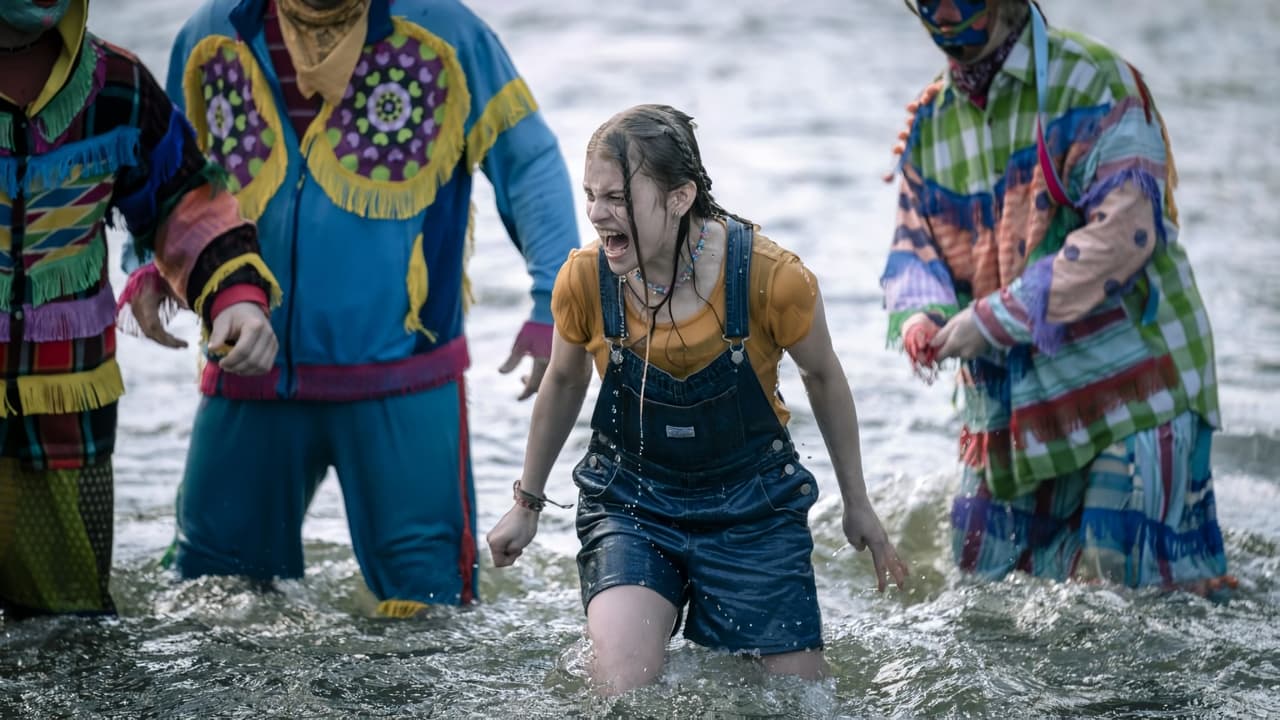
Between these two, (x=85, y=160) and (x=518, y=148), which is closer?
(x=85, y=160)

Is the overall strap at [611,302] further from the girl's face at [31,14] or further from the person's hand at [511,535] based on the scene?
the girl's face at [31,14]

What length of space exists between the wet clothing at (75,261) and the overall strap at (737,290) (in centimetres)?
120

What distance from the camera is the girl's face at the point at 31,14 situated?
12.5 ft

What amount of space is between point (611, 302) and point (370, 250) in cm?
91

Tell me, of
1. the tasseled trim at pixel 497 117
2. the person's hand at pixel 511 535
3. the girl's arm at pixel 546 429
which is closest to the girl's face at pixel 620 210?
the girl's arm at pixel 546 429

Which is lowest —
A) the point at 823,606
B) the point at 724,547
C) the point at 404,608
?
the point at 823,606

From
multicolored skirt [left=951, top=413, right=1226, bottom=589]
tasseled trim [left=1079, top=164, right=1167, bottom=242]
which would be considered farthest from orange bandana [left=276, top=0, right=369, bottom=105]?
multicolored skirt [left=951, top=413, right=1226, bottom=589]

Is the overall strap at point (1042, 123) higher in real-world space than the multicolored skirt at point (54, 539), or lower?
higher

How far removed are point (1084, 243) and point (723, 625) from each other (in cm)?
142

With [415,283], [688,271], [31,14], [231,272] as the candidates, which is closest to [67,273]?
[231,272]

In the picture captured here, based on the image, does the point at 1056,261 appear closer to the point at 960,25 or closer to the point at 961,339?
the point at 961,339

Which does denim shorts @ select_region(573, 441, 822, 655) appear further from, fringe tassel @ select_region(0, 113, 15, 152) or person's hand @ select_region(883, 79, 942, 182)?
fringe tassel @ select_region(0, 113, 15, 152)

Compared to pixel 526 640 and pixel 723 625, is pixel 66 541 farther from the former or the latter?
pixel 723 625

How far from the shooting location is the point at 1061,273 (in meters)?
4.47
